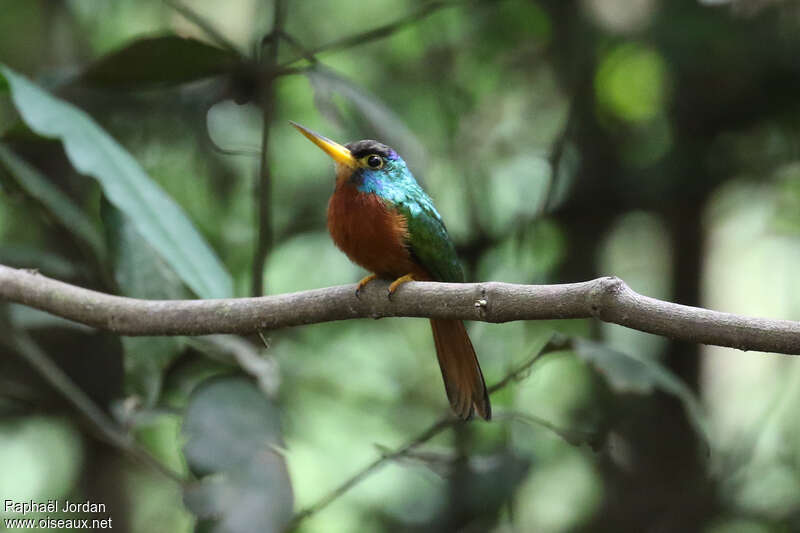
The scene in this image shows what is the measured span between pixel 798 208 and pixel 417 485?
182cm

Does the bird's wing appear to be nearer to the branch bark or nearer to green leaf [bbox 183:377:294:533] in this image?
the branch bark

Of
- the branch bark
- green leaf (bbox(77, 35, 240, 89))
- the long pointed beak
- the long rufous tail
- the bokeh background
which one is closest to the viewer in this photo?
the branch bark

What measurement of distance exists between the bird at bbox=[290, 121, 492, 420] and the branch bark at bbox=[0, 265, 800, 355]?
22 cm

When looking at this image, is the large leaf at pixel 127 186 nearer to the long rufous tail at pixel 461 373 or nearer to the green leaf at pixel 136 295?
the green leaf at pixel 136 295

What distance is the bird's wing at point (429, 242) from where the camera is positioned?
1967 mm

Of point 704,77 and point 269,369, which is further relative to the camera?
point 704,77

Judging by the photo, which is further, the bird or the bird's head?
the bird's head

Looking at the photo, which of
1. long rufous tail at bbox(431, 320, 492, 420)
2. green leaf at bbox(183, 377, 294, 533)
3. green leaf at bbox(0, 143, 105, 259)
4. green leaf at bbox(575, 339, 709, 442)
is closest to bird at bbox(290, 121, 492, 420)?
long rufous tail at bbox(431, 320, 492, 420)

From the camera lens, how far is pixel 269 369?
2.31 m

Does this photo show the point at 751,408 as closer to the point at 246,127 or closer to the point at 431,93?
the point at 431,93

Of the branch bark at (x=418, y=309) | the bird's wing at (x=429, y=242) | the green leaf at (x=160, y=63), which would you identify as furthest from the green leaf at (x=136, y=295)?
the bird's wing at (x=429, y=242)

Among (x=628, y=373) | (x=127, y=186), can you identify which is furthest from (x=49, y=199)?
(x=628, y=373)

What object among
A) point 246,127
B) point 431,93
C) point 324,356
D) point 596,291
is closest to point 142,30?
point 246,127

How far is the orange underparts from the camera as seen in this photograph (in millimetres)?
1931
